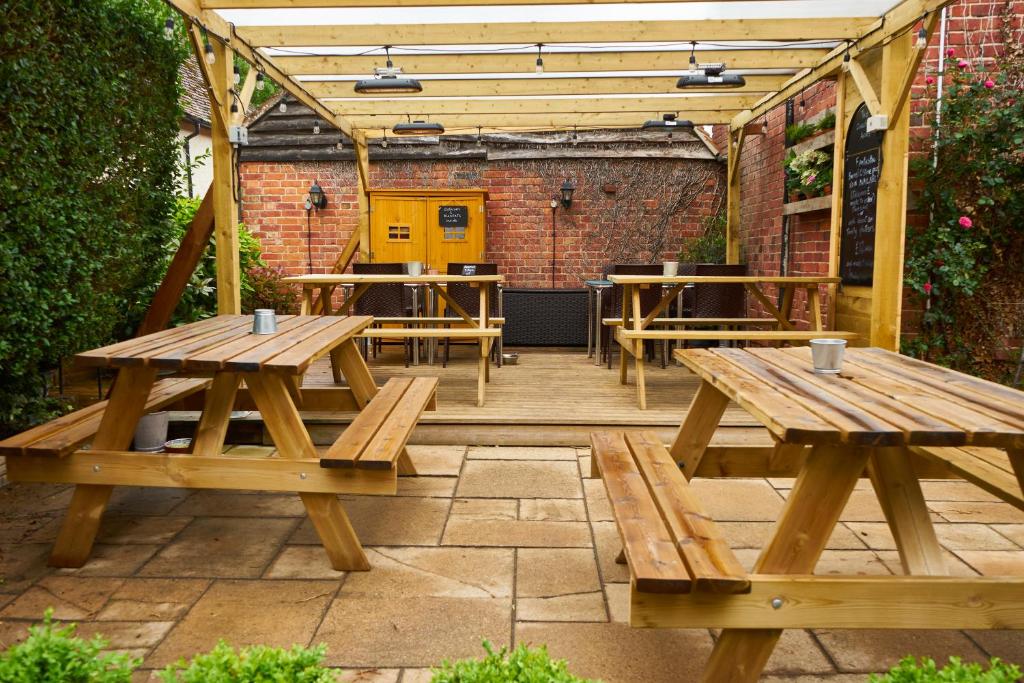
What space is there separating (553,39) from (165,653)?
3.85 meters

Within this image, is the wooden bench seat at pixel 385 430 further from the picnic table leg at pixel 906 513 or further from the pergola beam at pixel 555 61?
the pergola beam at pixel 555 61

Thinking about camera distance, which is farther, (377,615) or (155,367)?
(155,367)

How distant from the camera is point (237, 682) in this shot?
4.01ft

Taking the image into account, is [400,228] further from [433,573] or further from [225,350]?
[433,573]

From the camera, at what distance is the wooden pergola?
4250 mm

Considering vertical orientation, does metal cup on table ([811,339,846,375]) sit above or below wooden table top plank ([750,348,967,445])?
above

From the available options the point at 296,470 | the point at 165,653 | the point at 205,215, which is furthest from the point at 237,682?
the point at 205,215

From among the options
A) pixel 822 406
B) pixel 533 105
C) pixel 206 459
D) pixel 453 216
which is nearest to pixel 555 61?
pixel 533 105

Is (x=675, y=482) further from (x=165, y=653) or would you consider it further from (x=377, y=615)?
(x=165, y=653)

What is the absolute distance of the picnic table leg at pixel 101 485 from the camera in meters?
2.55

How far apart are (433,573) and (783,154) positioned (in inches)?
205

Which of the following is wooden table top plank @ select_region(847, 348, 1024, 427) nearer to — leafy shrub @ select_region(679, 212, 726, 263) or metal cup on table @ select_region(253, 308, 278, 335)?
metal cup on table @ select_region(253, 308, 278, 335)

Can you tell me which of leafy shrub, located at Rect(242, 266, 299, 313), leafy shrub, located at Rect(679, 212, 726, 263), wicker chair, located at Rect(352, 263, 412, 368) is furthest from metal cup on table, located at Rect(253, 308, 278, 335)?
leafy shrub, located at Rect(679, 212, 726, 263)

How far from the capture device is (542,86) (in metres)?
6.12
